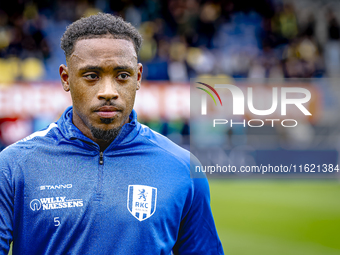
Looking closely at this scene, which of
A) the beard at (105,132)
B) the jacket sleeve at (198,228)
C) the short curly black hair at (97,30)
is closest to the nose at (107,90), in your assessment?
the beard at (105,132)

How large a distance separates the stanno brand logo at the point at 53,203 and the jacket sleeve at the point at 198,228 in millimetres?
513

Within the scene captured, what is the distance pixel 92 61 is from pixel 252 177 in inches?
418

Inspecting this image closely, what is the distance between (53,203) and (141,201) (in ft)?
1.17

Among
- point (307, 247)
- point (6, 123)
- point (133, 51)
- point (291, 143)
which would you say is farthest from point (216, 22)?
point (133, 51)

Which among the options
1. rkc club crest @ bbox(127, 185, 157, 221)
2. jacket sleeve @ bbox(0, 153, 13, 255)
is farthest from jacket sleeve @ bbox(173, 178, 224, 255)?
jacket sleeve @ bbox(0, 153, 13, 255)

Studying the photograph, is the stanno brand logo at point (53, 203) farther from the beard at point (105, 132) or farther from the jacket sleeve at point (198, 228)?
the jacket sleeve at point (198, 228)

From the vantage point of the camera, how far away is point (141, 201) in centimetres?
180

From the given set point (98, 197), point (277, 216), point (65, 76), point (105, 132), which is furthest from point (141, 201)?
point (277, 216)

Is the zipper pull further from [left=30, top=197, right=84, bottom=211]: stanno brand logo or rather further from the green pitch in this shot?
the green pitch

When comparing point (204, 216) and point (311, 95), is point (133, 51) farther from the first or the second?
point (311, 95)

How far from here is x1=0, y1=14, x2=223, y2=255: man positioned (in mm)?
1714

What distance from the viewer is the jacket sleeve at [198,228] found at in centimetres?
196

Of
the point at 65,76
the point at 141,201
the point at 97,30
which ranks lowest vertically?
the point at 141,201

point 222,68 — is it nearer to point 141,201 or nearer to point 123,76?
point 123,76
